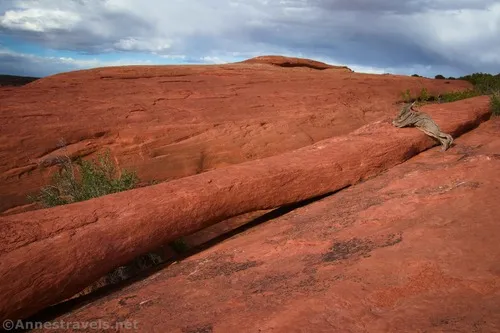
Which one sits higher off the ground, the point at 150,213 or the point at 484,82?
the point at 484,82

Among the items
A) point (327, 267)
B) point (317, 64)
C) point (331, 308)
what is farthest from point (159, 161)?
point (317, 64)

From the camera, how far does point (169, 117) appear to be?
31.8 feet

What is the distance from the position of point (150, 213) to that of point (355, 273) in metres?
2.26

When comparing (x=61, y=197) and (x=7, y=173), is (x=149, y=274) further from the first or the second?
(x=7, y=173)

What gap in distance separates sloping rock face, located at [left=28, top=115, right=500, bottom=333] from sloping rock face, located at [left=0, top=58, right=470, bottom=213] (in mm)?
4209

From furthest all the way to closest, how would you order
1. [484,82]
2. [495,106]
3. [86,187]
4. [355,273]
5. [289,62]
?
1. [289,62]
2. [484,82]
3. [495,106]
4. [86,187]
5. [355,273]

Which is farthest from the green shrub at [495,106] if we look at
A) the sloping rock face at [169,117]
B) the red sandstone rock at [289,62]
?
the red sandstone rock at [289,62]

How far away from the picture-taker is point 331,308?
→ 2877mm

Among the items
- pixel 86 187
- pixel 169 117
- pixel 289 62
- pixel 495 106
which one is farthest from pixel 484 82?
pixel 86 187

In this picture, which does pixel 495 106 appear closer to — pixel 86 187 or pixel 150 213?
pixel 150 213

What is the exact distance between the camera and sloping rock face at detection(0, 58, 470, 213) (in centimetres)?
820

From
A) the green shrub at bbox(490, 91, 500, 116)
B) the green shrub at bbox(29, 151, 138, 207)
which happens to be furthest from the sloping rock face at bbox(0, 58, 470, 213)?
the green shrub at bbox(490, 91, 500, 116)

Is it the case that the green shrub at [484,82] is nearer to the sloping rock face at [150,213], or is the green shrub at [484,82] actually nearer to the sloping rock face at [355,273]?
the sloping rock face at [150,213]

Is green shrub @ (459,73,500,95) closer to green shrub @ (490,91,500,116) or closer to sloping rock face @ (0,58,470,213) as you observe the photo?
sloping rock face @ (0,58,470,213)
